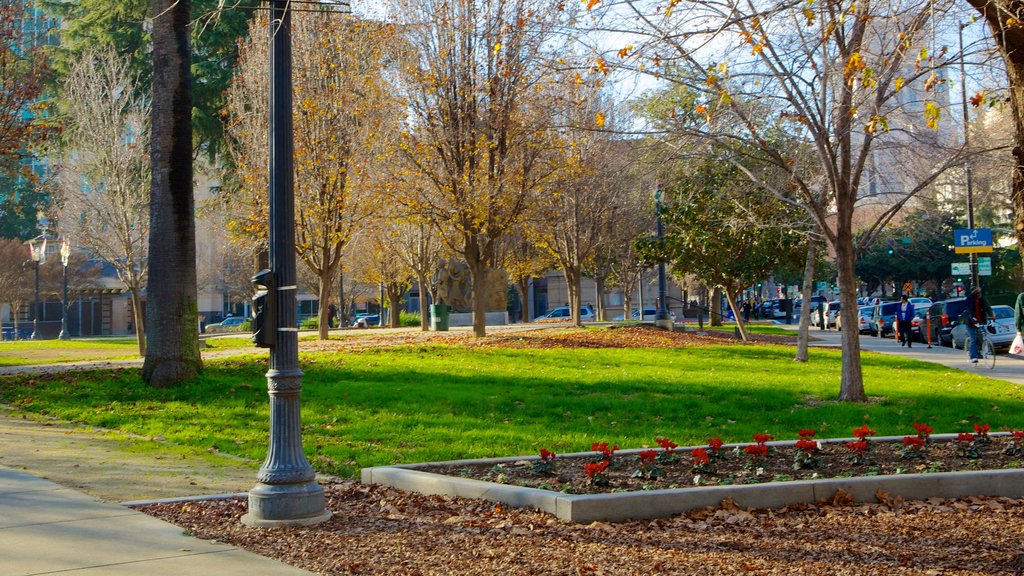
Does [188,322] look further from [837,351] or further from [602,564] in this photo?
[837,351]

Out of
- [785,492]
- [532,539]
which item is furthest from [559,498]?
[785,492]

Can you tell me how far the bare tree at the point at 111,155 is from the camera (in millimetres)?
28016

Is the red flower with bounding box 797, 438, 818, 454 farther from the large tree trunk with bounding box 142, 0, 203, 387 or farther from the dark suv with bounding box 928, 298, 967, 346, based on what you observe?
the dark suv with bounding box 928, 298, 967, 346

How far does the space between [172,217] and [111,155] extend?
14107 millimetres

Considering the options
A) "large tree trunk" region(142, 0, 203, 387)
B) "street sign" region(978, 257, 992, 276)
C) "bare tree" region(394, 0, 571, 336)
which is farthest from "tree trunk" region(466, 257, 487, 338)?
"street sign" region(978, 257, 992, 276)

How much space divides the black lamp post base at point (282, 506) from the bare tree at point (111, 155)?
20891 millimetres

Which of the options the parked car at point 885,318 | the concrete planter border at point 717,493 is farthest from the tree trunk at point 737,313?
the concrete planter border at point 717,493

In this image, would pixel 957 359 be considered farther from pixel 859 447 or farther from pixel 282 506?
pixel 282 506

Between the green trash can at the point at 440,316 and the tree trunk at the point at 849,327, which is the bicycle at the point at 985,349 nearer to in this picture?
the tree trunk at the point at 849,327

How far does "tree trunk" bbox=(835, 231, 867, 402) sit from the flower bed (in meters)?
4.85

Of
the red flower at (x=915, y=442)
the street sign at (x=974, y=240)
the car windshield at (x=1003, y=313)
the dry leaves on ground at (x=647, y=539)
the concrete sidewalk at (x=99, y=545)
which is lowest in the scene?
the dry leaves on ground at (x=647, y=539)

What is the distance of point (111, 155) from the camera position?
28297mm

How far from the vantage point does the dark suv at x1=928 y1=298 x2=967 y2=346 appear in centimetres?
3456

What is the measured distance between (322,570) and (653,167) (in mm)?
10411
